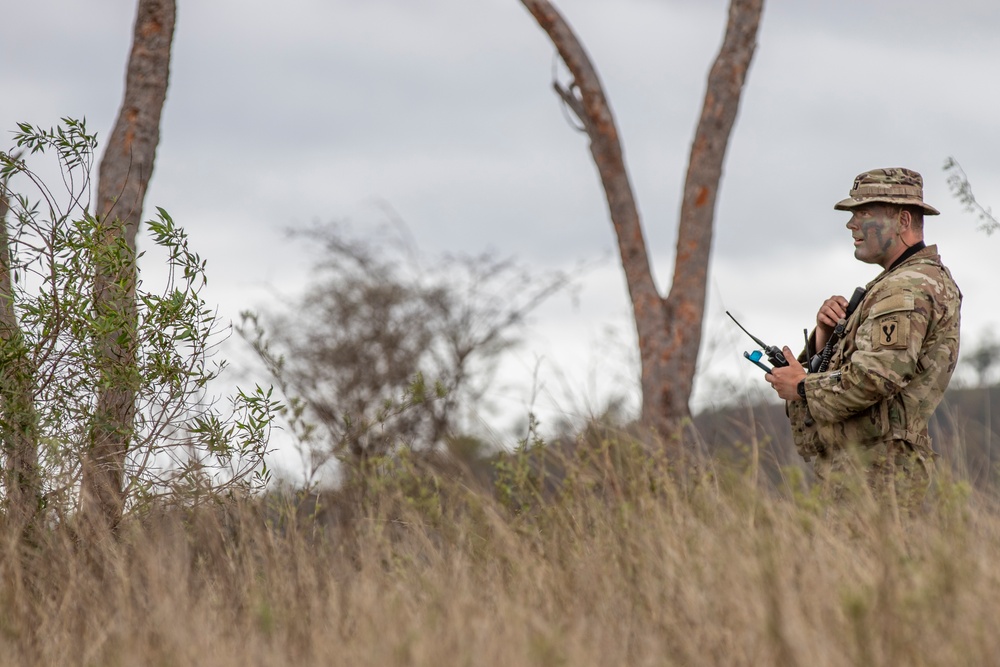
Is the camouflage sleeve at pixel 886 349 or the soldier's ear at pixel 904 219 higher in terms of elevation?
the soldier's ear at pixel 904 219

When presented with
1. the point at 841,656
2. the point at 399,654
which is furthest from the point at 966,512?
the point at 399,654

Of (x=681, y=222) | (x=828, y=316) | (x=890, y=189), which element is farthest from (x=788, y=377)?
(x=681, y=222)

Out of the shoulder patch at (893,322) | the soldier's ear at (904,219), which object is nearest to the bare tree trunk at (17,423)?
the shoulder patch at (893,322)

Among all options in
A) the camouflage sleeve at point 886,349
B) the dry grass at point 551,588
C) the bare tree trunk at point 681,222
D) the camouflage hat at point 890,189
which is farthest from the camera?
the bare tree trunk at point 681,222

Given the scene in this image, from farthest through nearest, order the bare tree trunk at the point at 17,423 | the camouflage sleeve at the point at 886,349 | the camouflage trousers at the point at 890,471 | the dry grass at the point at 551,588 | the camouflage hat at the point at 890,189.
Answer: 1. the bare tree trunk at the point at 17,423
2. the camouflage hat at the point at 890,189
3. the camouflage trousers at the point at 890,471
4. the camouflage sleeve at the point at 886,349
5. the dry grass at the point at 551,588

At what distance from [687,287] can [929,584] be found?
7.06 m

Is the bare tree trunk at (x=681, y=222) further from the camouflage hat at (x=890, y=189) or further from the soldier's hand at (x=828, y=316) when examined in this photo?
the camouflage hat at (x=890, y=189)

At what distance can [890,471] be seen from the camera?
14.5ft

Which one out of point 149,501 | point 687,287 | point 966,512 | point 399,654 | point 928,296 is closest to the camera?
point 399,654

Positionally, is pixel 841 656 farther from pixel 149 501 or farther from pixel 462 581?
pixel 149 501

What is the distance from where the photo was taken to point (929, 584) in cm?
318

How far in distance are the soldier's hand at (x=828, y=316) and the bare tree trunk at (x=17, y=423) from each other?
131 inches

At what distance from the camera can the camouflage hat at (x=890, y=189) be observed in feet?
14.6

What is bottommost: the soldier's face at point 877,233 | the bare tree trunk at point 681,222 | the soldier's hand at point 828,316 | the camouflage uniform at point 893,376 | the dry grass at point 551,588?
the dry grass at point 551,588
